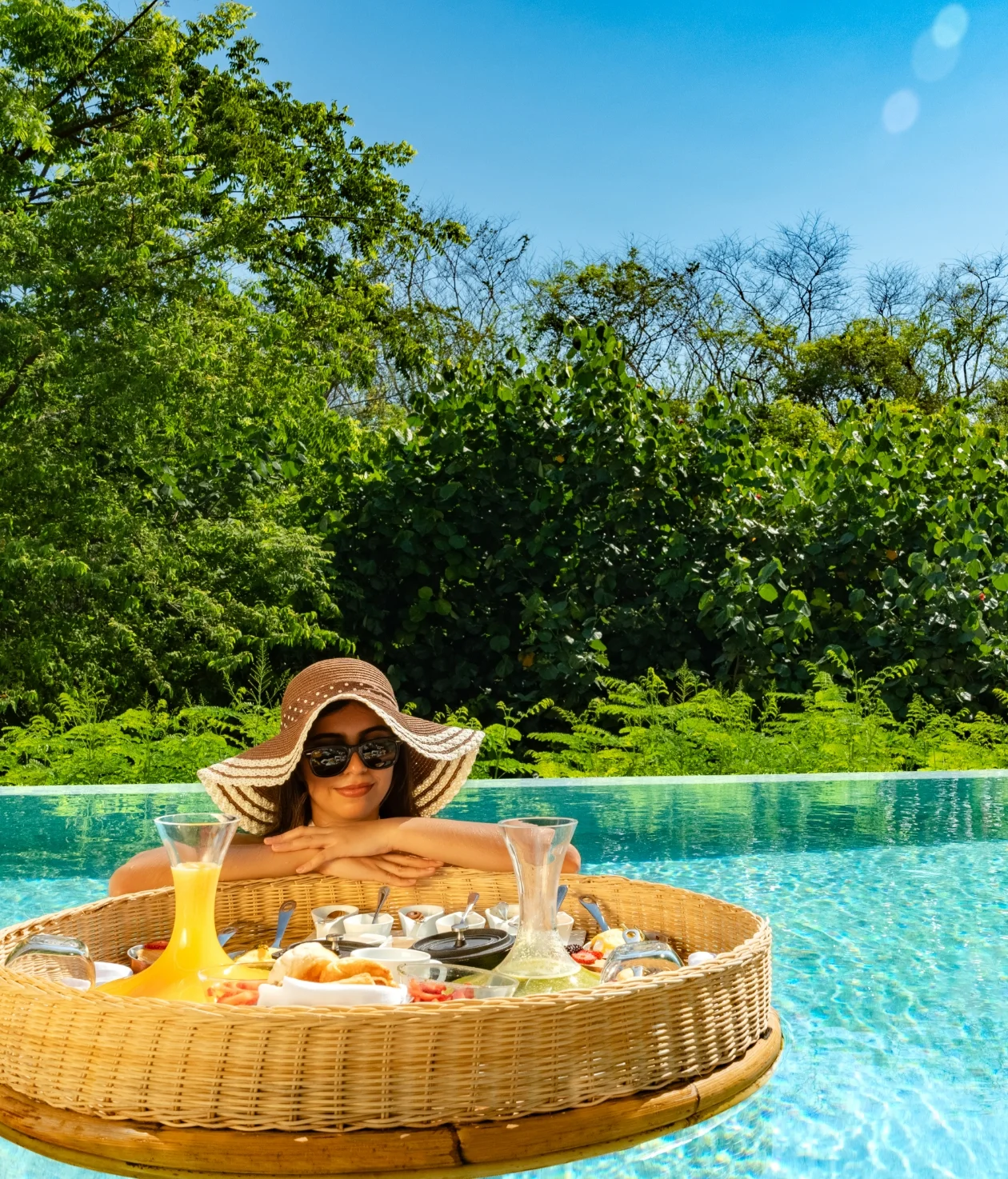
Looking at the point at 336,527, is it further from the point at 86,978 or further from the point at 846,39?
the point at 846,39

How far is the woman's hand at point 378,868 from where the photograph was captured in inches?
83.9

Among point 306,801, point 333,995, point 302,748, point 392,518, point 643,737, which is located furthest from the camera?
point 392,518

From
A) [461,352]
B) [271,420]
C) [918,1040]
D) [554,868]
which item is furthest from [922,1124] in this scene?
[461,352]

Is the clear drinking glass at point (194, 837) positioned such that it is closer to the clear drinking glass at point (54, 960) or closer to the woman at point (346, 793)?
the clear drinking glass at point (54, 960)

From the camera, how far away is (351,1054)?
1.15 metres

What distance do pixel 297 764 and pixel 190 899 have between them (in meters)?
0.79

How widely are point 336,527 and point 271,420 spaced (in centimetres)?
117

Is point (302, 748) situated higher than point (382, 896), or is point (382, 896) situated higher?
point (302, 748)

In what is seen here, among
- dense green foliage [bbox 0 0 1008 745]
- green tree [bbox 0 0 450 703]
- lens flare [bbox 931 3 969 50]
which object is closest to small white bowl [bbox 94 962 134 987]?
dense green foliage [bbox 0 0 1008 745]

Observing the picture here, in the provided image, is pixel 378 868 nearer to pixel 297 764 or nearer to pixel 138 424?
pixel 297 764

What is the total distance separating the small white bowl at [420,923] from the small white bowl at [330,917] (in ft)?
0.29

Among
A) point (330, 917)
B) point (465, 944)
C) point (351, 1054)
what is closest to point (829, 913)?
point (330, 917)

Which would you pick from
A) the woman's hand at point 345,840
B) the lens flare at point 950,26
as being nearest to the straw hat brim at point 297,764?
the woman's hand at point 345,840

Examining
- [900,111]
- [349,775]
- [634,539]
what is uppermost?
[900,111]
